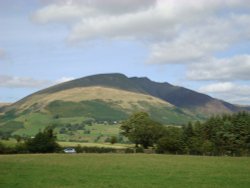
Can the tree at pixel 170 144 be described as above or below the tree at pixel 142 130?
below

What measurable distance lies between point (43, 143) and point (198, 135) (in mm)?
45313

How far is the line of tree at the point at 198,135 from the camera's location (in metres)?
110

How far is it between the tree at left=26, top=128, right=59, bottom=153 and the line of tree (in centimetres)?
2874

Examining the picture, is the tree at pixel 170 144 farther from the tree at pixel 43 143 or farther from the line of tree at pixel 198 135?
the tree at pixel 43 143

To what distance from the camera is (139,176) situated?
4350 cm

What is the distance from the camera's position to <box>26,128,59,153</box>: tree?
10381 cm

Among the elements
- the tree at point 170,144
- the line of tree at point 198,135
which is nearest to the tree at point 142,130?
the line of tree at point 198,135

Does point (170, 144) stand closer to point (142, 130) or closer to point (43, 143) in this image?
point (142, 130)

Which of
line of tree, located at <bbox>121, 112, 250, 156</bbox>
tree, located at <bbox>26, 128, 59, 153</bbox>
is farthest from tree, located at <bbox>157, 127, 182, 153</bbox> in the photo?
tree, located at <bbox>26, 128, 59, 153</bbox>

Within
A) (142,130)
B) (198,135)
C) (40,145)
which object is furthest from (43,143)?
(198,135)

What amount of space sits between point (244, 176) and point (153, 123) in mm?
92814

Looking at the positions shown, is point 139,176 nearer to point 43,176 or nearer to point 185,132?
point 43,176

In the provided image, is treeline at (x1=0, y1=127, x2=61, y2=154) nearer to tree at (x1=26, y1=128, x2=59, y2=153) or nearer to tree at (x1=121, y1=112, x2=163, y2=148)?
tree at (x1=26, y1=128, x2=59, y2=153)

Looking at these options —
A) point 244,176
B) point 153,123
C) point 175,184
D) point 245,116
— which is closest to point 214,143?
point 245,116
